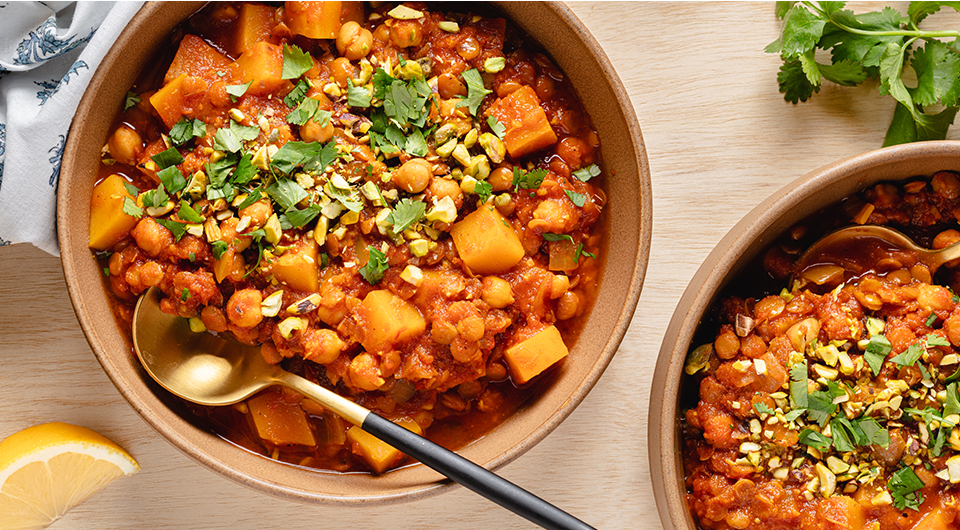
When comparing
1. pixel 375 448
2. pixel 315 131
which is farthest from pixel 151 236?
pixel 375 448

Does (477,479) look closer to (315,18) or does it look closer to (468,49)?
(468,49)

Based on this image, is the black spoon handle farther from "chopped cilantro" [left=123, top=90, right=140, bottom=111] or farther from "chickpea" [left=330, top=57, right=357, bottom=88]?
"chopped cilantro" [left=123, top=90, right=140, bottom=111]

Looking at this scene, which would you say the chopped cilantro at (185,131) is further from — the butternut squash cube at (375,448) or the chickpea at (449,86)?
the butternut squash cube at (375,448)

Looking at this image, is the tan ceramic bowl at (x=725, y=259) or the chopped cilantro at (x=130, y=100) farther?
the chopped cilantro at (x=130, y=100)

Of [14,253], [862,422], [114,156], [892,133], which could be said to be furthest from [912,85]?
[14,253]

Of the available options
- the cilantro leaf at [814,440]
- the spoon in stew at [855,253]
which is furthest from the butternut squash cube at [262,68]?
the cilantro leaf at [814,440]

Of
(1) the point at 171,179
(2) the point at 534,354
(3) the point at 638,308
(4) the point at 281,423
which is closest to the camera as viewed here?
(1) the point at 171,179

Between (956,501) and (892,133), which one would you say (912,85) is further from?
(956,501)

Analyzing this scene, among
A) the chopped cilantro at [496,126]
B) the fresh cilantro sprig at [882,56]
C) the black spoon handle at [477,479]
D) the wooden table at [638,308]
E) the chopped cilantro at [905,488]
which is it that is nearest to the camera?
the black spoon handle at [477,479]
